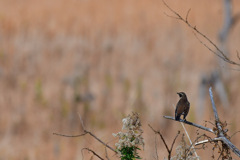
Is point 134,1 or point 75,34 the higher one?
point 134,1

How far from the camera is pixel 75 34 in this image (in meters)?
9.45

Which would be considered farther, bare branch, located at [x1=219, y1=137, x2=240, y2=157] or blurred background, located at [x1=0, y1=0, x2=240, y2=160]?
blurred background, located at [x1=0, y1=0, x2=240, y2=160]

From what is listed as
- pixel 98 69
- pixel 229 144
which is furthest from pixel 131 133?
pixel 98 69

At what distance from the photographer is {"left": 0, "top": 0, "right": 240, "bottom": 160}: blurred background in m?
7.52

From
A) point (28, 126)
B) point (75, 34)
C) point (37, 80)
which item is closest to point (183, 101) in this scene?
point (28, 126)

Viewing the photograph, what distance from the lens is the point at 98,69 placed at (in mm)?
8961

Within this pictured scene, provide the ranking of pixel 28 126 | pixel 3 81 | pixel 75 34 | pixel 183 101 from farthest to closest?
pixel 75 34 → pixel 3 81 → pixel 28 126 → pixel 183 101

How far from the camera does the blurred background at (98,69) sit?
752 cm

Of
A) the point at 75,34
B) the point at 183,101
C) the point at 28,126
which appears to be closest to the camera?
the point at 183,101

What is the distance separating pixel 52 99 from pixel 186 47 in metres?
2.41

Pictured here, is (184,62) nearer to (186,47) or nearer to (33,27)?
(186,47)

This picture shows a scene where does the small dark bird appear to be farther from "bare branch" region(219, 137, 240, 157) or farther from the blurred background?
the blurred background

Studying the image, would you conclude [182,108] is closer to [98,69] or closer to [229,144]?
[229,144]

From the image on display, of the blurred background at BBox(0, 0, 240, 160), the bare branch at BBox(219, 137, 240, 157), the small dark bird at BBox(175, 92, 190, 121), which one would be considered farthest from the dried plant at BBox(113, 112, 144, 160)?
the blurred background at BBox(0, 0, 240, 160)
